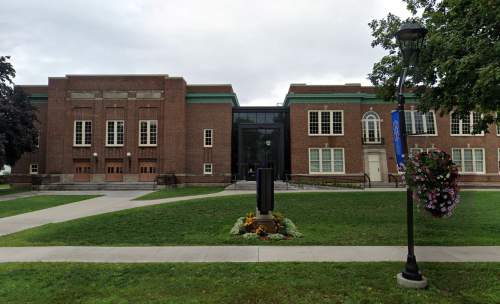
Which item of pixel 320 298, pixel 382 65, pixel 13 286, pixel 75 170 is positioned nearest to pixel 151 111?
pixel 75 170

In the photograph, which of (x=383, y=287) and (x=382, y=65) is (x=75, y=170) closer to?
(x=382, y=65)

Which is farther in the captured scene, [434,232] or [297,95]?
[297,95]

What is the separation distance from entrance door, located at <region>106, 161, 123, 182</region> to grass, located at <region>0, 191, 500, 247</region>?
17898mm

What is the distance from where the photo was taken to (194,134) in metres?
30.5

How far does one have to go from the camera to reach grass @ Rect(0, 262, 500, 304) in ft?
15.8

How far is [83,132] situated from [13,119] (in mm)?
6378

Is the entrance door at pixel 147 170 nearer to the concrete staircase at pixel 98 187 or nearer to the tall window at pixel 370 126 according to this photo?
the concrete staircase at pixel 98 187

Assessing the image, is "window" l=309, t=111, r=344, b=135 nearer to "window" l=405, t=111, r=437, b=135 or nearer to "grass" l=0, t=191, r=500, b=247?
"window" l=405, t=111, r=437, b=135

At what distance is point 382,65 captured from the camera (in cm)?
1374

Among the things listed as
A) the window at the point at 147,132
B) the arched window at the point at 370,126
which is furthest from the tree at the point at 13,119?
the arched window at the point at 370,126

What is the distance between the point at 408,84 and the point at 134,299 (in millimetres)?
12406

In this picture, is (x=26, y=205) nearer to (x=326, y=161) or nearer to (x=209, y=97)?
(x=209, y=97)

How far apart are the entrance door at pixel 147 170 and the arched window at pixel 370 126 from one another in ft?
74.8

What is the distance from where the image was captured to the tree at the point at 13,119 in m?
23.9
